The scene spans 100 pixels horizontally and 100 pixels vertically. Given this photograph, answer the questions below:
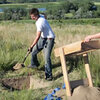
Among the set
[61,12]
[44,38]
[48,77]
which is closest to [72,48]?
[44,38]

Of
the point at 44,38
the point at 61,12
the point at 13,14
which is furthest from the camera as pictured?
the point at 61,12

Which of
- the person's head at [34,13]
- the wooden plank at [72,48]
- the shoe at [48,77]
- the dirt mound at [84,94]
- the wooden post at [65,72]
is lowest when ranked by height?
the shoe at [48,77]

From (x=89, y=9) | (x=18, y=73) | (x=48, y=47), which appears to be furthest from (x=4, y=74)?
(x=89, y=9)

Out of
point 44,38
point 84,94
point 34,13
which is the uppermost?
point 34,13

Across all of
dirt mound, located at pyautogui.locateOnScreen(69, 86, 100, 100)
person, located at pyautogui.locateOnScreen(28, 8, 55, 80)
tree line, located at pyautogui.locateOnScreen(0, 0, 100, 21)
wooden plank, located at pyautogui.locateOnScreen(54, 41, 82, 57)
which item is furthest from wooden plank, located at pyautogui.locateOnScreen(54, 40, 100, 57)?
tree line, located at pyautogui.locateOnScreen(0, 0, 100, 21)

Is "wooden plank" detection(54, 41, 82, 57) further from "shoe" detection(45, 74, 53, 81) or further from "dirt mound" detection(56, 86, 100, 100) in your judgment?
"shoe" detection(45, 74, 53, 81)

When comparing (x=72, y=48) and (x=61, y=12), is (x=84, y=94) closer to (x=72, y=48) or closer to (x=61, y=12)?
(x=72, y=48)

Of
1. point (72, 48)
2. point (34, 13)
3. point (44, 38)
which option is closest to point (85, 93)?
point (72, 48)

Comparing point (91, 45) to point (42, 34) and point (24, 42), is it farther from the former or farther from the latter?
point (24, 42)

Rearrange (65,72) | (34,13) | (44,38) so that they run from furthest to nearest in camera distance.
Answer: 1. (44,38)
2. (34,13)
3. (65,72)

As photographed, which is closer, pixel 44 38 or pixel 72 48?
pixel 72 48

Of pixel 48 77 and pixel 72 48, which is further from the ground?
pixel 72 48

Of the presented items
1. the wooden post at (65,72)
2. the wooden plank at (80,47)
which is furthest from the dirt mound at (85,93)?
the wooden plank at (80,47)

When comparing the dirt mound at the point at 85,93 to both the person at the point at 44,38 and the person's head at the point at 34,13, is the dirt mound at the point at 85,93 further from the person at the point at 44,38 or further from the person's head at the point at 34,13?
the person's head at the point at 34,13
